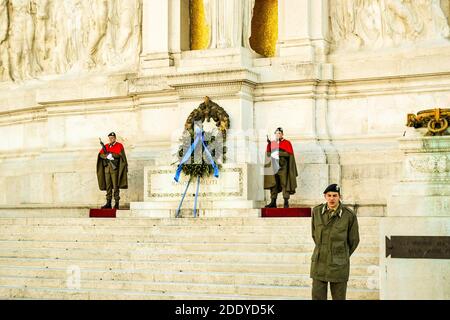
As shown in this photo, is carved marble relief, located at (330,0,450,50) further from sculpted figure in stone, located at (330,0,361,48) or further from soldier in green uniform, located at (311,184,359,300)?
soldier in green uniform, located at (311,184,359,300)

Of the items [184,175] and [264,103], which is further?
[264,103]

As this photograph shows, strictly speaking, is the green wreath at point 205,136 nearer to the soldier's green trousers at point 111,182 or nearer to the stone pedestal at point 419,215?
the soldier's green trousers at point 111,182

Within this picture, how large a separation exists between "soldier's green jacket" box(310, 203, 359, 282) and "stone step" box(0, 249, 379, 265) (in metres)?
3.53

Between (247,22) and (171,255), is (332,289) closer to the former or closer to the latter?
(171,255)

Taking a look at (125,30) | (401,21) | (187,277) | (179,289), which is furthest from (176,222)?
(125,30)

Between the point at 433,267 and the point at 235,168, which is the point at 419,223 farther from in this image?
the point at 235,168

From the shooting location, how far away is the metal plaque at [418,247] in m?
12.9

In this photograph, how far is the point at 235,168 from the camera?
21.7 meters

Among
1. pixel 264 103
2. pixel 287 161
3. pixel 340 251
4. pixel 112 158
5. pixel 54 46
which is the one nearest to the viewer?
pixel 340 251

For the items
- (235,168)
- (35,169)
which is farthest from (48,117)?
(235,168)

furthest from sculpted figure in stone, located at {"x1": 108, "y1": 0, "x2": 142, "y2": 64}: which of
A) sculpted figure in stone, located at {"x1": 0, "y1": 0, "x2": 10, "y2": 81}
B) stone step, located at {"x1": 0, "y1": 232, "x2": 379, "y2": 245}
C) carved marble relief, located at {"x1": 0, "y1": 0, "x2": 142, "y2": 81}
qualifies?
stone step, located at {"x1": 0, "y1": 232, "x2": 379, "y2": 245}

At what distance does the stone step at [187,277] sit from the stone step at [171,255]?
613 millimetres
